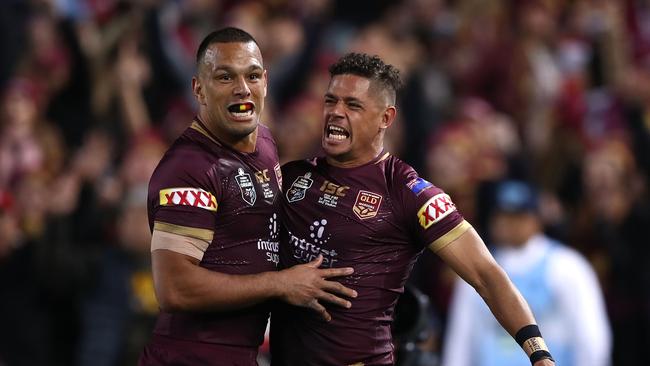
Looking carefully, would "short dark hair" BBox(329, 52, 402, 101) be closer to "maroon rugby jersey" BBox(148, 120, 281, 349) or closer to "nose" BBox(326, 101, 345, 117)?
"nose" BBox(326, 101, 345, 117)

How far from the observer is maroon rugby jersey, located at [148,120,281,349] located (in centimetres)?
559

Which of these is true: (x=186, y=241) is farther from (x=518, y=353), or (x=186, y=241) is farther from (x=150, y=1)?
(x=150, y=1)

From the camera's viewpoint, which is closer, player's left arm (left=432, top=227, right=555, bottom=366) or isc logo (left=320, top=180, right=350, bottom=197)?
player's left arm (left=432, top=227, right=555, bottom=366)

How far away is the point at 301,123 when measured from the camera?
10.2m

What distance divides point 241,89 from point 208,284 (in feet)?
2.82

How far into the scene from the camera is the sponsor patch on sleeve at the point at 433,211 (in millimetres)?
5723

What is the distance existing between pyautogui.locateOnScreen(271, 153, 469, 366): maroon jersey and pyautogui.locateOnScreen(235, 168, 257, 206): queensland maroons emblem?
24 centimetres

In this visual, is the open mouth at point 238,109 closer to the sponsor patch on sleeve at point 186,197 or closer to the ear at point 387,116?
the sponsor patch on sleeve at point 186,197

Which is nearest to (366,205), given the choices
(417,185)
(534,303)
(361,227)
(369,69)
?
(361,227)

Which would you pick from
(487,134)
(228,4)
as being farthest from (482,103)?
(228,4)

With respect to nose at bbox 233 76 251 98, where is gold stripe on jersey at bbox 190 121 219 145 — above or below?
below

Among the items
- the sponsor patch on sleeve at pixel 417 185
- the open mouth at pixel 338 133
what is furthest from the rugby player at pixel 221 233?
the sponsor patch on sleeve at pixel 417 185

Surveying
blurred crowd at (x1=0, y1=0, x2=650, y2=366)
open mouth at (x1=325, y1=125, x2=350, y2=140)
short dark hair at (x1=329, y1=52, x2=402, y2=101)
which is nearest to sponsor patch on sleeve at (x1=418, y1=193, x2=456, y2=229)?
open mouth at (x1=325, y1=125, x2=350, y2=140)

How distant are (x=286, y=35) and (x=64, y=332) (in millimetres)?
3701
